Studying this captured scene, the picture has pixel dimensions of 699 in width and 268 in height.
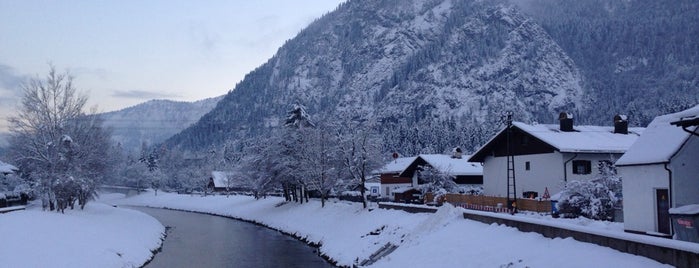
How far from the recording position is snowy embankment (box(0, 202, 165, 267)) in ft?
86.0

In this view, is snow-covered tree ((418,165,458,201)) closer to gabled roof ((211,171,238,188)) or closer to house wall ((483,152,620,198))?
house wall ((483,152,620,198))

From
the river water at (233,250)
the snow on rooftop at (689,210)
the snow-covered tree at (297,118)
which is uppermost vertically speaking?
the snow-covered tree at (297,118)

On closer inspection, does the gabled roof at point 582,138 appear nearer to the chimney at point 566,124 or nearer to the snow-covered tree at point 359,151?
the chimney at point 566,124

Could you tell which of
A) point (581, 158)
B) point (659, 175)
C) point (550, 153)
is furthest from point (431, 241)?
point (581, 158)

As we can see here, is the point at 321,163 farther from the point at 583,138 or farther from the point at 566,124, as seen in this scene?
the point at 583,138

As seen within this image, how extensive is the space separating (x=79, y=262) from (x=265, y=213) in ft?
A: 152

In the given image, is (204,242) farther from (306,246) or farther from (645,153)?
(645,153)

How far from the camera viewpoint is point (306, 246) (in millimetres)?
46156

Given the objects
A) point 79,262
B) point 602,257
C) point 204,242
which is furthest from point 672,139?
point 204,242

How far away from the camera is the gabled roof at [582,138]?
45.1 metres

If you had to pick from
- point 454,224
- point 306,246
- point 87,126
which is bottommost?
point 306,246

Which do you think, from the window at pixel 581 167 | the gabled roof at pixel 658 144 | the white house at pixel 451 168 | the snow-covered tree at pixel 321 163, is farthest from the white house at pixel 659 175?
the white house at pixel 451 168

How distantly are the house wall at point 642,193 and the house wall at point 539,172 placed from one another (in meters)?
15.8

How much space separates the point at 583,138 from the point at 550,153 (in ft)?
11.5
